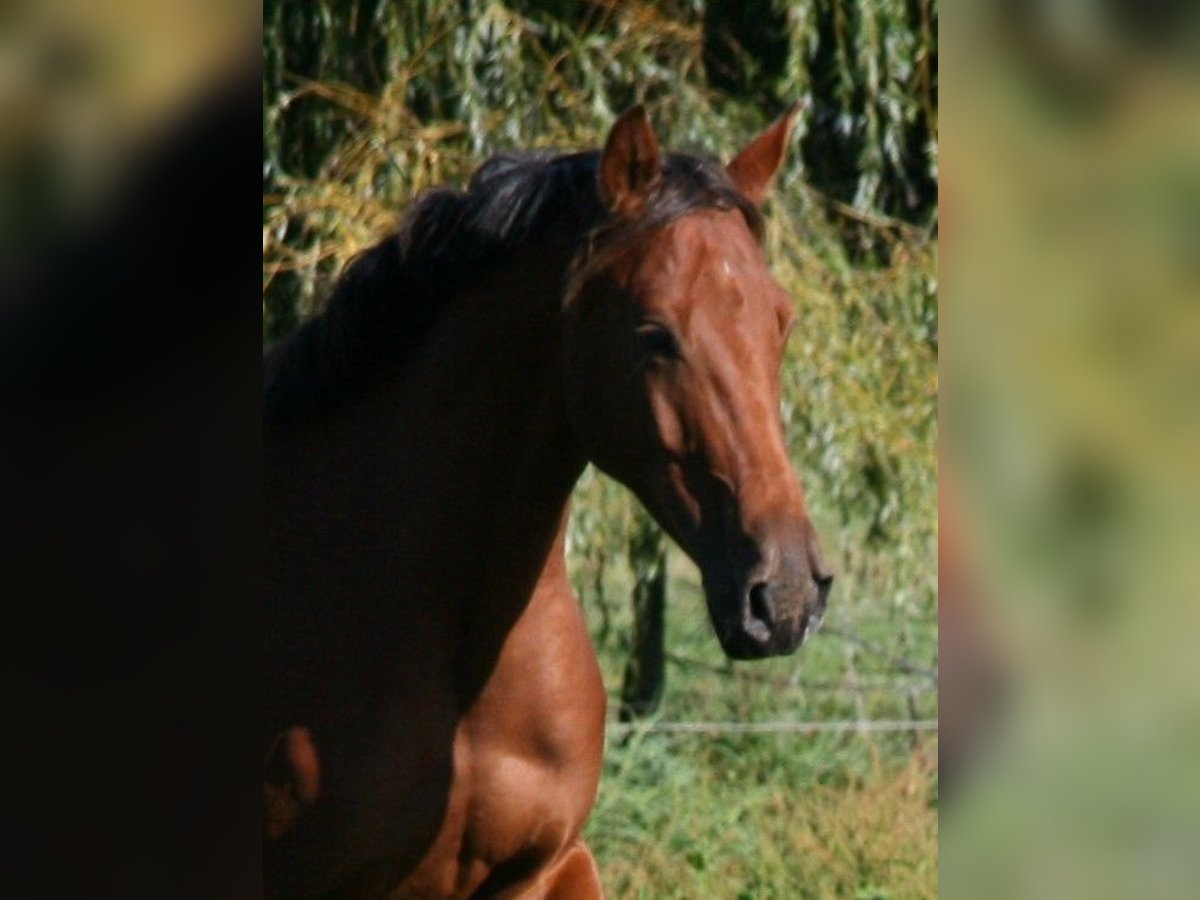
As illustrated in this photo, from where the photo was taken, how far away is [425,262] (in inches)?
93.6

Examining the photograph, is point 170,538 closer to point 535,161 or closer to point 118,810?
point 118,810

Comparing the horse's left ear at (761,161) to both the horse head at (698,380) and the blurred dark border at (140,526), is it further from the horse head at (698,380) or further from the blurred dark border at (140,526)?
the blurred dark border at (140,526)

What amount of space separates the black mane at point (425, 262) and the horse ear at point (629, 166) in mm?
27


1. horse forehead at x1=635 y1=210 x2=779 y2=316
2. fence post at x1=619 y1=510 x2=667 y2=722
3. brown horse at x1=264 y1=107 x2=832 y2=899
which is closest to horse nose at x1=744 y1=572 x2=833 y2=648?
brown horse at x1=264 y1=107 x2=832 y2=899

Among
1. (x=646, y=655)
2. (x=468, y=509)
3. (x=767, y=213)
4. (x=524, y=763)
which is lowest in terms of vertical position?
(x=646, y=655)

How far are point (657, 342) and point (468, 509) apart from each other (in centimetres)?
37

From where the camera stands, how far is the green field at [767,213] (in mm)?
4242

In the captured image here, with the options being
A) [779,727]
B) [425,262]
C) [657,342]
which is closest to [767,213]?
[779,727]

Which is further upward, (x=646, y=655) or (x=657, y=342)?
(x=657, y=342)

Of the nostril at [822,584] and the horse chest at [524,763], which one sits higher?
the nostril at [822,584]

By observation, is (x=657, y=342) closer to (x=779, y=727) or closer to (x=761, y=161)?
(x=761, y=161)

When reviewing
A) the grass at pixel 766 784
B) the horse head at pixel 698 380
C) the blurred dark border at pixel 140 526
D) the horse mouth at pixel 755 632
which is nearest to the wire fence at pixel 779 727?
the grass at pixel 766 784

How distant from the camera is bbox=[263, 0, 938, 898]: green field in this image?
424 centimetres

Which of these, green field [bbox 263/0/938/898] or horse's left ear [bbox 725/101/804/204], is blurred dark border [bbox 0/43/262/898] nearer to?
horse's left ear [bbox 725/101/804/204]
